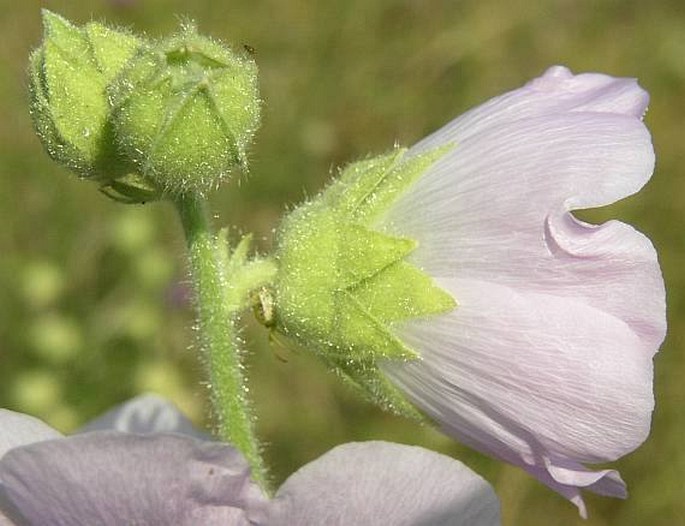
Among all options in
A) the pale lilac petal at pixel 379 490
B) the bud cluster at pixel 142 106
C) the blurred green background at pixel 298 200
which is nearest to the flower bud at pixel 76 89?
the bud cluster at pixel 142 106

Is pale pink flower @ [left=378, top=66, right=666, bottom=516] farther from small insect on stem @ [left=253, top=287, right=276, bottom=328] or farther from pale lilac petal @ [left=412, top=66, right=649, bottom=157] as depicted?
small insect on stem @ [left=253, top=287, right=276, bottom=328]

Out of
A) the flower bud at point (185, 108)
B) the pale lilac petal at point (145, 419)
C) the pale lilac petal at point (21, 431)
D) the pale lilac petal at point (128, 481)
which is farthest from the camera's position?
the pale lilac petal at point (145, 419)

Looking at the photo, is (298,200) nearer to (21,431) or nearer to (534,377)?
(534,377)

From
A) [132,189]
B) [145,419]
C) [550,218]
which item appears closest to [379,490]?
[550,218]

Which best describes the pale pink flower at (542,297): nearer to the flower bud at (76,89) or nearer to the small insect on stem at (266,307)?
the small insect on stem at (266,307)

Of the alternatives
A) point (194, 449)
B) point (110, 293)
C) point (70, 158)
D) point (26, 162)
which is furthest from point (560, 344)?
point (26, 162)

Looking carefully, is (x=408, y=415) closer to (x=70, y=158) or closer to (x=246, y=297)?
(x=246, y=297)
